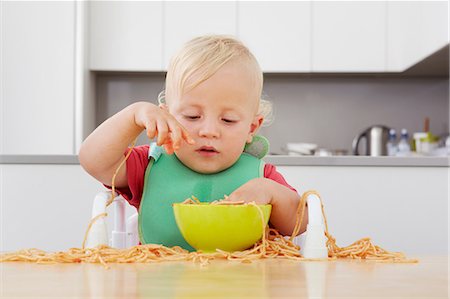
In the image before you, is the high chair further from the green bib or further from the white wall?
the white wall

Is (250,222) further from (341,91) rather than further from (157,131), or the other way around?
(341,91)

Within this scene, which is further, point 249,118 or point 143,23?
point 143,23

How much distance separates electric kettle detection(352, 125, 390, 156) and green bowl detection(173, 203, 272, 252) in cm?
263

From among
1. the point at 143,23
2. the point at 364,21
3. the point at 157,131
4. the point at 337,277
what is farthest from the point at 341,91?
the point at 337,277

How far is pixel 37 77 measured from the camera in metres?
3.13

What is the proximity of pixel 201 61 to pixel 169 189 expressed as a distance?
238 mm

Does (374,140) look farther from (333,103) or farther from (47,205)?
(47,205)

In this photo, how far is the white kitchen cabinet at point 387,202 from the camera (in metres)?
2.20

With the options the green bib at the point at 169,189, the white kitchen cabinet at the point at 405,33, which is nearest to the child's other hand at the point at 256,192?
the green bib at the point at 169,189

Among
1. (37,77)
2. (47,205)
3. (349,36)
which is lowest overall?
(47,205)

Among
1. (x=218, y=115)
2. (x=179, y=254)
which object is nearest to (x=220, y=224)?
(x=179, y=254)

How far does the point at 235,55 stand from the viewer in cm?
113

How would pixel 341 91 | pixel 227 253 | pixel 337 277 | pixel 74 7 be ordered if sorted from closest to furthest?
pixel 337 277 → pixel 227 253 → pixel 74 7 → pixel 341 91

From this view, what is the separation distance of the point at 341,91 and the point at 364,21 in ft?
1.39
